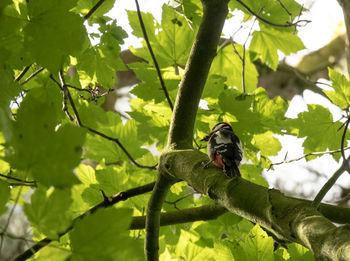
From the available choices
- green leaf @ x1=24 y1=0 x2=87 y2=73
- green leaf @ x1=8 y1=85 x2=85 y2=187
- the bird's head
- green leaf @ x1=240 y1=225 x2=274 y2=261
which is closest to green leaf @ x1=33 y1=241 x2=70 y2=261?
green leaf @ x1=8 y1=85 x2=85 y2=187

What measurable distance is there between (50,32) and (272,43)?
122 cm

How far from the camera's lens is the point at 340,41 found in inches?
201

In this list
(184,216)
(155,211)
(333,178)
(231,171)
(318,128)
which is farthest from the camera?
(318,128)

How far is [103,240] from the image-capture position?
0.47m

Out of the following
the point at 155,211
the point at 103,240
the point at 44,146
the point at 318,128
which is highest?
the point at 318,128

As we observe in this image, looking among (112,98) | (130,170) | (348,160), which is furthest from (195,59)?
(112,98)

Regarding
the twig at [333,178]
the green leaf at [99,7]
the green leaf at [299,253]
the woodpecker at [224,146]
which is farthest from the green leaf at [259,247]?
the green leaf at [99,7]

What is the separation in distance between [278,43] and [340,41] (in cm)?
408

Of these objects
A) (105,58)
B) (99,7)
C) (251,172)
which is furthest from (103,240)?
(251,172)

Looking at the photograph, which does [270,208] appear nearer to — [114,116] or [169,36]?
[169,36]

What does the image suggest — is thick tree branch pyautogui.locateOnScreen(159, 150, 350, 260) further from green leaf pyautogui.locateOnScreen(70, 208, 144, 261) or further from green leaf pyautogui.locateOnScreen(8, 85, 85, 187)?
green leaf pyautogui.locateOnScreen(8, 85, 85, 187)

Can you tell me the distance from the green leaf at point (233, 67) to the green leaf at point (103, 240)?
1.35 metres

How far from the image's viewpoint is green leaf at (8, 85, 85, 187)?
0.43 meters

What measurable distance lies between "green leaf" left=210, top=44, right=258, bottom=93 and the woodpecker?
0.32 m
